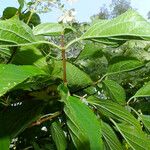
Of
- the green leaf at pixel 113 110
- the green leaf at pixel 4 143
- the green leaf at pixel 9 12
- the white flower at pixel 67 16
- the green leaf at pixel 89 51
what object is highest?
the green leaf at pixel 9 12

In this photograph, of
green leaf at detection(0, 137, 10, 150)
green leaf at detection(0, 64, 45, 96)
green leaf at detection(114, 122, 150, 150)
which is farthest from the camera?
green leaf at detection(114, 122, 150, 150)

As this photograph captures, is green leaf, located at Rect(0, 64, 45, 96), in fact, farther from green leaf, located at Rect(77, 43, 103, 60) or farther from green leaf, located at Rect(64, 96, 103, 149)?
green leaf, located at Rect(77, 43, 103, 60)

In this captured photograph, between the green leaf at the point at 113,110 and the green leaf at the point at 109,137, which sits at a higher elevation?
the green leaf at the point at 113,110

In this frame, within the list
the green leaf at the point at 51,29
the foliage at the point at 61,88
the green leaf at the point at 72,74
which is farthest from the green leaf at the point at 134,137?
the green leaf at the point at 51,29

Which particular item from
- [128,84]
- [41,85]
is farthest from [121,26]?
[128,84]

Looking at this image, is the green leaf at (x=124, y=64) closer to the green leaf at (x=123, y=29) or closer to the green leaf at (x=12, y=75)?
the green leaf at (x=123, y=29)

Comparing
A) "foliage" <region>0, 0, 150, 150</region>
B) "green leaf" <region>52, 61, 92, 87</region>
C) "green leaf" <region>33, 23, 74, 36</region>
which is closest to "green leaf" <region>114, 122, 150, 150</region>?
"foliage" <region>0, 0, 150, 150</region>
